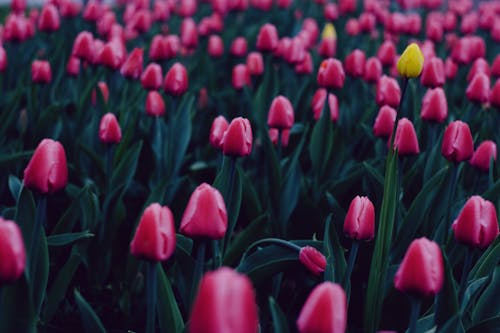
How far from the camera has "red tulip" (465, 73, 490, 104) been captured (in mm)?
2883

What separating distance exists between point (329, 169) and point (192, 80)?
1686mm

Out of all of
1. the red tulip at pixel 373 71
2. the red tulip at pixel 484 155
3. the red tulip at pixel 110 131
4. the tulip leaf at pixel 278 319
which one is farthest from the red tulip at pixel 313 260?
the red tulip at pixel 373 71

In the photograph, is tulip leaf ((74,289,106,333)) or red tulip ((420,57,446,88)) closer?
tulip leaf ((74,289,106,333))

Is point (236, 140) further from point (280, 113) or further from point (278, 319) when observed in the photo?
point (280, 113)

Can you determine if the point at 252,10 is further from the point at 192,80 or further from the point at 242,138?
the point at 242,138

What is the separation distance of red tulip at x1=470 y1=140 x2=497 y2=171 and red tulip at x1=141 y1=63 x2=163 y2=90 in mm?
1340

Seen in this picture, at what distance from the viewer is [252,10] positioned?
7320 mm

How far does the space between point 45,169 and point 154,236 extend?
17.3 inches

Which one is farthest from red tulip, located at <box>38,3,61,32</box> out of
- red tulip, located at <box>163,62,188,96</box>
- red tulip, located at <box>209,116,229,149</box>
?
red tulip, located at <box>209,116,229,149</box>

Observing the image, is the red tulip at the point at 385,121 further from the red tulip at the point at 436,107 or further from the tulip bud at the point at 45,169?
the tulip bud at the point at 45,169

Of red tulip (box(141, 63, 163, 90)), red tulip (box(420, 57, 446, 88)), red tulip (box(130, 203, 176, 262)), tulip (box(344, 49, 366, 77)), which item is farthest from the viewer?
tulip (box(344, 49, 366, 77))

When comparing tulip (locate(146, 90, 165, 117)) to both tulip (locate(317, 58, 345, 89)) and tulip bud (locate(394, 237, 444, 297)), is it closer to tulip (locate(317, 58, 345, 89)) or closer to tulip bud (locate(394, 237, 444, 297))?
tulip (locate(317, 58, 345, 89))

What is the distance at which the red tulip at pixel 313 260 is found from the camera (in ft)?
5.69

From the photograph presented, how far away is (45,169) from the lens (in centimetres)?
169
